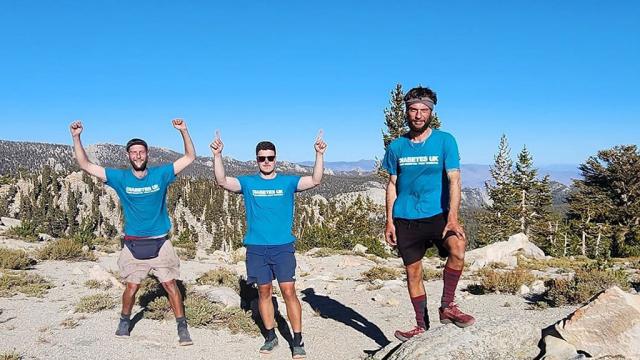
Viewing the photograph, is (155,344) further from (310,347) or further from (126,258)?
(310,347)

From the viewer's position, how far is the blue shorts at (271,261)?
236 inches

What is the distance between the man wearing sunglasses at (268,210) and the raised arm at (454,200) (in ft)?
5.41

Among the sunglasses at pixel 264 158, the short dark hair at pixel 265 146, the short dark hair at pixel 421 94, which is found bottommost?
the sunglasses at pixel 264 158

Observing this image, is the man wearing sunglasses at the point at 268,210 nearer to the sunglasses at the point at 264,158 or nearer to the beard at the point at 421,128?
the sunglasses at the point at 264,158

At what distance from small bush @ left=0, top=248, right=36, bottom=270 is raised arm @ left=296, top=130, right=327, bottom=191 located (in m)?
9.33

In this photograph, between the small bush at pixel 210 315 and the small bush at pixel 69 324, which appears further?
the small bush at pixel 210 315

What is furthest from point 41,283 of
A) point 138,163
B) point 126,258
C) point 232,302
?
point 138,163

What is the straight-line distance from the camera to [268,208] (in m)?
5.95

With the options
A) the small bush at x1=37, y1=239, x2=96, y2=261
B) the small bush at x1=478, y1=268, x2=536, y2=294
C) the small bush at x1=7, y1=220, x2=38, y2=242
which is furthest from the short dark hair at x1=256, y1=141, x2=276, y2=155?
the small bush at x1=7, y1=220, x2=38, y2=242

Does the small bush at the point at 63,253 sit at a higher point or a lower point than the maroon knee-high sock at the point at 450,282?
lower

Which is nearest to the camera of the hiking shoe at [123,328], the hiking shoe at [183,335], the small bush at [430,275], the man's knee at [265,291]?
the man's knee at [265,291]

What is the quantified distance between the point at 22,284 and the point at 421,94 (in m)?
9.30

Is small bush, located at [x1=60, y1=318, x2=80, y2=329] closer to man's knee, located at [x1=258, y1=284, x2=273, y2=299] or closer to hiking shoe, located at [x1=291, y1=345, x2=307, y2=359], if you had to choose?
man's knee, located at [x1=258, y1=284, x2=273, y2=299]

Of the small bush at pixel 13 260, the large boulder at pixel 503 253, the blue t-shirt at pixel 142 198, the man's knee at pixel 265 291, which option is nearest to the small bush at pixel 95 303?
the blue t-shirt at pixel 142 198
